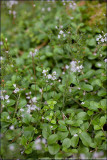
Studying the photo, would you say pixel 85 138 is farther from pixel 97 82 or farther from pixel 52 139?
pixel 97 82

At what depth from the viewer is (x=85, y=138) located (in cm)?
164

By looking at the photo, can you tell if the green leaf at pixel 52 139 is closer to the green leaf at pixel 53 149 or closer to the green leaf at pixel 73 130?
the green leaf at pixel 53 149

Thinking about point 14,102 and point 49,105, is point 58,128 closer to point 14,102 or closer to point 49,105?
point 49,105

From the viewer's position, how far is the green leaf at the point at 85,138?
63.6 inches

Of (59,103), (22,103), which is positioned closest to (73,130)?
(59,103)

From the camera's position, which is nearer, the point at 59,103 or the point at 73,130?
the point at 73,130

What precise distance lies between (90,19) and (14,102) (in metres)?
1.94

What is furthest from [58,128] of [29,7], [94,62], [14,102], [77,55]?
[29,7]

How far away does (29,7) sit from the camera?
3979 mm

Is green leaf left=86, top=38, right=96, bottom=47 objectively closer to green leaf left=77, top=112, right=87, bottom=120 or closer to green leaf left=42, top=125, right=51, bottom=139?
green leaf left=77, top=112, right=87, bottom=120

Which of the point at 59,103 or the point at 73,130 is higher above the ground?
the point at 59,103

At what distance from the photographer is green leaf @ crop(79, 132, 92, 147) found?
1.62 metres

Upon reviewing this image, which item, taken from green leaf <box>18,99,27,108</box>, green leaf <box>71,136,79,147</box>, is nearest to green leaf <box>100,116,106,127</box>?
green leaf <box>71,136,79,147</box>

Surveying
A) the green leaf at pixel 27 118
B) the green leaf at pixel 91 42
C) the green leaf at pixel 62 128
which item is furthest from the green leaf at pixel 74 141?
the green leaf at pixel 91 42
